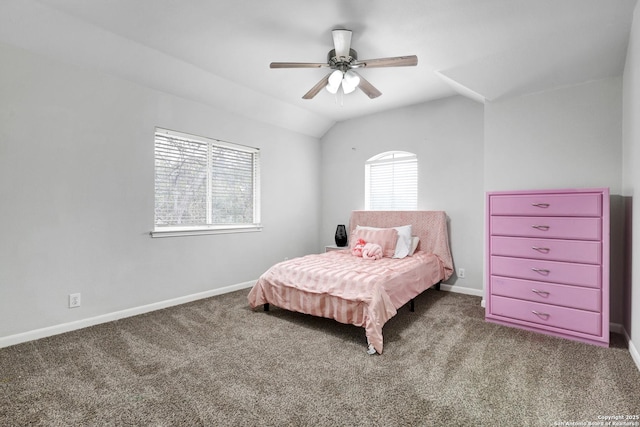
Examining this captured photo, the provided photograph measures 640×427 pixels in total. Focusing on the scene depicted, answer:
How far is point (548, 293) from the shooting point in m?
2.57

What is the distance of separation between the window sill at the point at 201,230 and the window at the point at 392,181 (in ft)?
6.09

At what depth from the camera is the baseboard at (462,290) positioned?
12.5 feet

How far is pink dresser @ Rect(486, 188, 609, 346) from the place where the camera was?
92.7 inches

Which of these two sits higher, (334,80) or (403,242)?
(334,80)

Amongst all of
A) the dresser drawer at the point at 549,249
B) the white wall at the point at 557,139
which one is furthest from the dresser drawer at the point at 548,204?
the white wall at the point at 557,139

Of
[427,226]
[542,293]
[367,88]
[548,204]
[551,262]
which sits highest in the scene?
[367,88]

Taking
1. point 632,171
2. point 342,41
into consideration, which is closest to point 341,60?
point 342,41

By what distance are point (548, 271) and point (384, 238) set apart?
1.72m

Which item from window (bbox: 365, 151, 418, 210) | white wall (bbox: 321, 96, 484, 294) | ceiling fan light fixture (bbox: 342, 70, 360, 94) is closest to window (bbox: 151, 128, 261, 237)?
white wall (bbox: 321, 96, 484, 294)

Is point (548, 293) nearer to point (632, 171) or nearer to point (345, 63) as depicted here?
point (632, 171)

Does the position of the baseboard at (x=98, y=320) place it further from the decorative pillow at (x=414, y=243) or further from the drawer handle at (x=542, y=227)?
the drawer handle at (x=542, y=227)

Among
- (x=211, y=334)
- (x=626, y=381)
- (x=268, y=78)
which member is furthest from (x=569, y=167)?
(x=211, y=334)

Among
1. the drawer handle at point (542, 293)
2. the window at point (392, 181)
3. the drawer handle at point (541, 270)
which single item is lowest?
the drawer handle at point (542, 293)

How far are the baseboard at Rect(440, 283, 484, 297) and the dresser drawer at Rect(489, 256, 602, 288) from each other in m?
1.11
